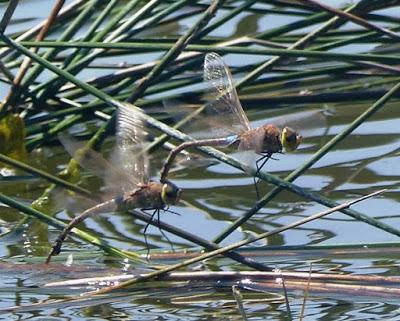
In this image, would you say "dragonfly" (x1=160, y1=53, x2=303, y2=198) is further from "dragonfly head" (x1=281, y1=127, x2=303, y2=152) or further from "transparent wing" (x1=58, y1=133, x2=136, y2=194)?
"transparent wing" (x1=58, y1=133, x2=136, y2=194)

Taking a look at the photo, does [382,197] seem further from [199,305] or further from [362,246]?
[199,305]

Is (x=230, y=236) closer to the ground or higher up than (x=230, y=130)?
closer to the ground

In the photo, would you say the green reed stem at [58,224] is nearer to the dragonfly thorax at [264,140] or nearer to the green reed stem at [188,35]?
the dragonfly thorax at [264,140]

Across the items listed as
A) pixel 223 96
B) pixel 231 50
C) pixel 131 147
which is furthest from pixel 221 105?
pixel 131 147

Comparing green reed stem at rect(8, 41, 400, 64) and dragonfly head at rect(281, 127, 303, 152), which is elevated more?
green reed stem at rect(8, 41, 400, 64)

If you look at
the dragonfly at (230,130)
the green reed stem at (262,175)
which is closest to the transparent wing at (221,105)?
the dragonfly at (230,130)

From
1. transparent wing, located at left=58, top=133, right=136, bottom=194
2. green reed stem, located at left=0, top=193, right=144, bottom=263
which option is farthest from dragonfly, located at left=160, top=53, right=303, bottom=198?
green reed stem, located at left=0, top=193, right=144, bottom=263

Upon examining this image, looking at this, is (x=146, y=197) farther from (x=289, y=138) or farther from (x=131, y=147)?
(x=289, y=138)
